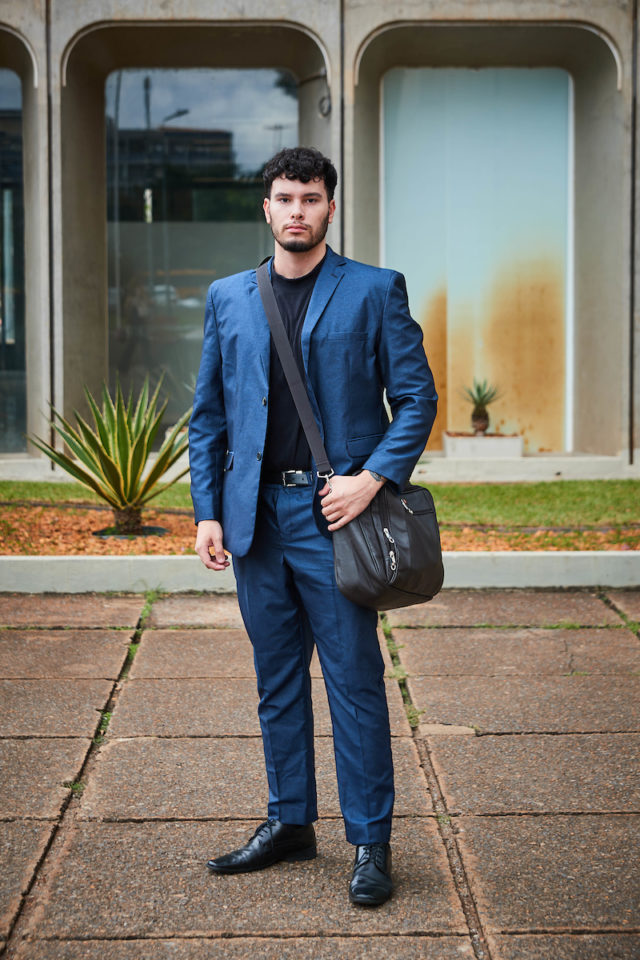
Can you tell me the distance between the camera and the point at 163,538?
8195 millimetres

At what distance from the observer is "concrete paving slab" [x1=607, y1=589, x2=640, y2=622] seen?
630 cm

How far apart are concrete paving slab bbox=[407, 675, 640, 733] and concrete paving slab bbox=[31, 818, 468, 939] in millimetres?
1127

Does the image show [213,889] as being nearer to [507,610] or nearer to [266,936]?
[266,936]

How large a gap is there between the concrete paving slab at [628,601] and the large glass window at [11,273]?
9.08m

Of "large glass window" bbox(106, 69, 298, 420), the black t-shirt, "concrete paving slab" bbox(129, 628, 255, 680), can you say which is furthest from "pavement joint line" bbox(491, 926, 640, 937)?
"large glass window" bbox(106, 69, 298, 420)

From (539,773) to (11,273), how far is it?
1159 centimetres

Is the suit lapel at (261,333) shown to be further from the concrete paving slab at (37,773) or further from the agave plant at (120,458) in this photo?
the agave plant at (120,458)

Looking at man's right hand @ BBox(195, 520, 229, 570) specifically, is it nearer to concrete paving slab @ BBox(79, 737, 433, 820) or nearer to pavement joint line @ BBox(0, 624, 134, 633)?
concrete paving slab @ BBox(79, 737, 433, 820)

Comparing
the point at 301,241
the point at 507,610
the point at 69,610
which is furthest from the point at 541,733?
the point at 69,610

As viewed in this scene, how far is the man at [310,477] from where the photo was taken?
2.97 metres

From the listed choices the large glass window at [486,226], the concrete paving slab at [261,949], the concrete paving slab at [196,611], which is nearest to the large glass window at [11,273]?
the large glass window at [486,226]

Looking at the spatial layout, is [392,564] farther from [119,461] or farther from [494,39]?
[494,39]

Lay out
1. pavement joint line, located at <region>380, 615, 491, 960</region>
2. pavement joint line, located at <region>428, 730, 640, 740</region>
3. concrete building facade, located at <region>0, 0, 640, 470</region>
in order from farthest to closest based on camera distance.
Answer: concrete building facade, located at <region>0, 0, 640, 470</region>, pavement joint line, located at <region>428, 730, 640, 740</region>, pavement joint line, located at <region>380, 615, 491, 960</region>

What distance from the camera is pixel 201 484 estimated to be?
318cm
